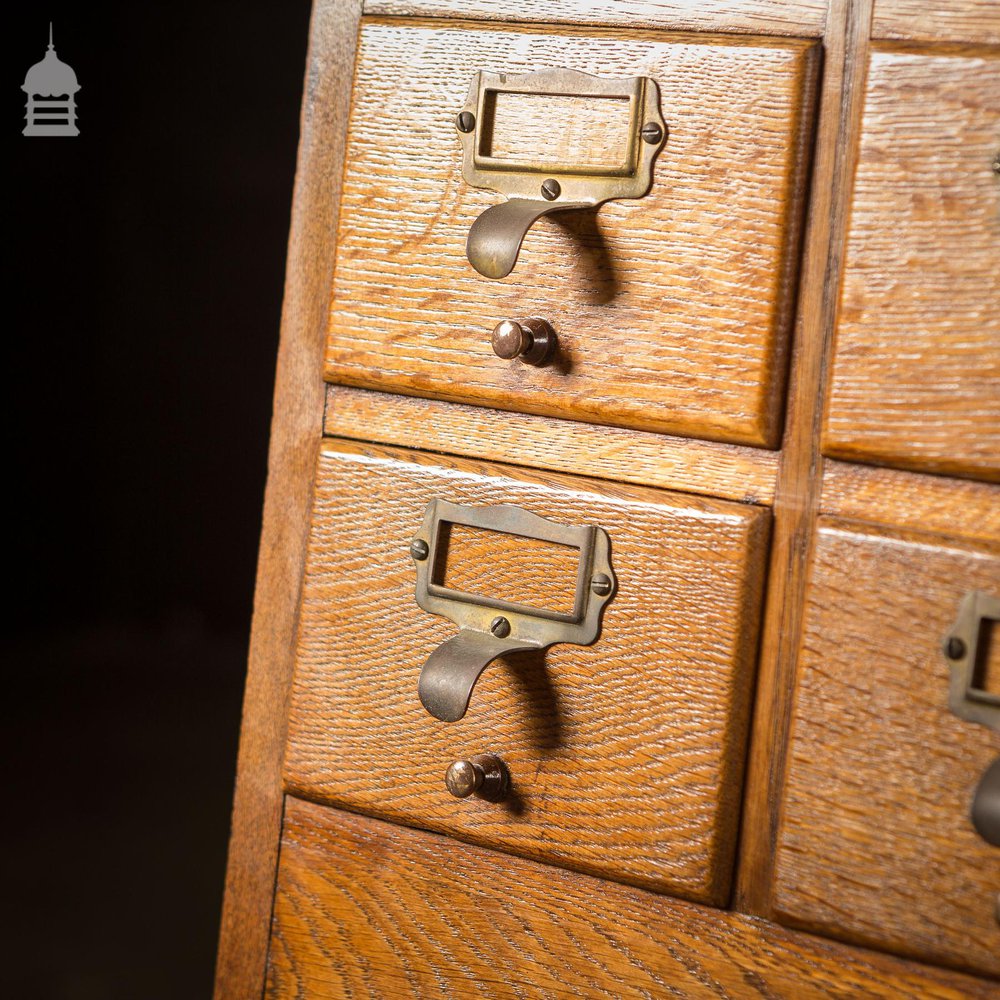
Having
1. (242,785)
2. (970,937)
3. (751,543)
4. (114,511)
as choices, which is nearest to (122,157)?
(114,511)

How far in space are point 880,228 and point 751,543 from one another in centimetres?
13

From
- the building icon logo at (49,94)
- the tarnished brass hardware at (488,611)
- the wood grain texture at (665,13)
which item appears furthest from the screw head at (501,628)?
the building icon logo at (49,94)

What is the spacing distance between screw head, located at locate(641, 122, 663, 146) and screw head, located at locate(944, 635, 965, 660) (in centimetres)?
22

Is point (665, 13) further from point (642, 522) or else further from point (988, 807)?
point (988, 807)

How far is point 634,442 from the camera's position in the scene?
0.52 m

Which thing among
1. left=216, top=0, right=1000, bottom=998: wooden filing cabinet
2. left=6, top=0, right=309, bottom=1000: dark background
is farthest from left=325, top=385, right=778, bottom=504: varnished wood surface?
left=6, top=0, right=309, bottom=1000: dark background

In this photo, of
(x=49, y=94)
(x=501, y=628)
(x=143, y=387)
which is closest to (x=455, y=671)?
(x=501, y=628)

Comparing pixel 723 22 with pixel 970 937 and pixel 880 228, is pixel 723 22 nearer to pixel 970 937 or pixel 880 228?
pixel 880 228

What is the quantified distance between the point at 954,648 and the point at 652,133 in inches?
8.8

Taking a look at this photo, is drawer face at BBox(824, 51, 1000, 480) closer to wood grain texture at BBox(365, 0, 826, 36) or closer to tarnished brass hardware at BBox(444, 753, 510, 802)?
wood grain texture at BBox(365, 0, 826, 36)

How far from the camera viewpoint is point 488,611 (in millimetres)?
530

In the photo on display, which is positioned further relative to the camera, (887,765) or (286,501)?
(286,501)

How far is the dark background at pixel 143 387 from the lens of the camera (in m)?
1.30

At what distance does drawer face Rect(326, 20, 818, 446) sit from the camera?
490 millimetres
